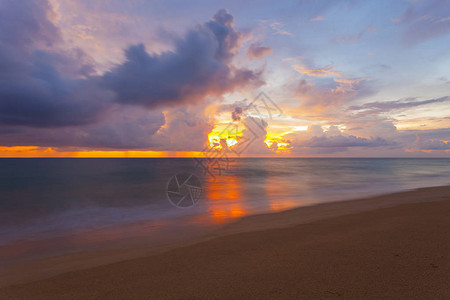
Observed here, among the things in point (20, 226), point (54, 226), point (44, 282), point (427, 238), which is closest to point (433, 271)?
point (427, 238)

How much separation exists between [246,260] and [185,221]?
8347 millimetres

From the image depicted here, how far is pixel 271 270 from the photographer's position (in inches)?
202

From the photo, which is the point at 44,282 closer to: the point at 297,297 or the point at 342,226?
the point at 297,297

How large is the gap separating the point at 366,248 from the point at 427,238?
7.04 feet

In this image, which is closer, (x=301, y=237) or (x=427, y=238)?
(x=427, y=238)

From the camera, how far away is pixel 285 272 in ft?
16.3

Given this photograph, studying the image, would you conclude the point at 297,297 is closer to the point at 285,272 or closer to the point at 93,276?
the point at 285,272

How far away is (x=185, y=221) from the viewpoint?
13.5 m

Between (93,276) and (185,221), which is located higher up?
(93,276)

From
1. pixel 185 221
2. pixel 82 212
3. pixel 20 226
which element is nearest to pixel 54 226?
pixel 20 226

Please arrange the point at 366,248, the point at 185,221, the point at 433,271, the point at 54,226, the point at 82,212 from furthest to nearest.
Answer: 1. the point at 82,212
2. the point at 54,226
3. the point at 185,221
4. the point at 366,248
5. the point at 433,271

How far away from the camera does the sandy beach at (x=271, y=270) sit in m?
4.34

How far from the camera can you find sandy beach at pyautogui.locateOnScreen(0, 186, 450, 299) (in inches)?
171

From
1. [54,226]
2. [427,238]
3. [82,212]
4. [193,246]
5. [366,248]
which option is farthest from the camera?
[82,212]
